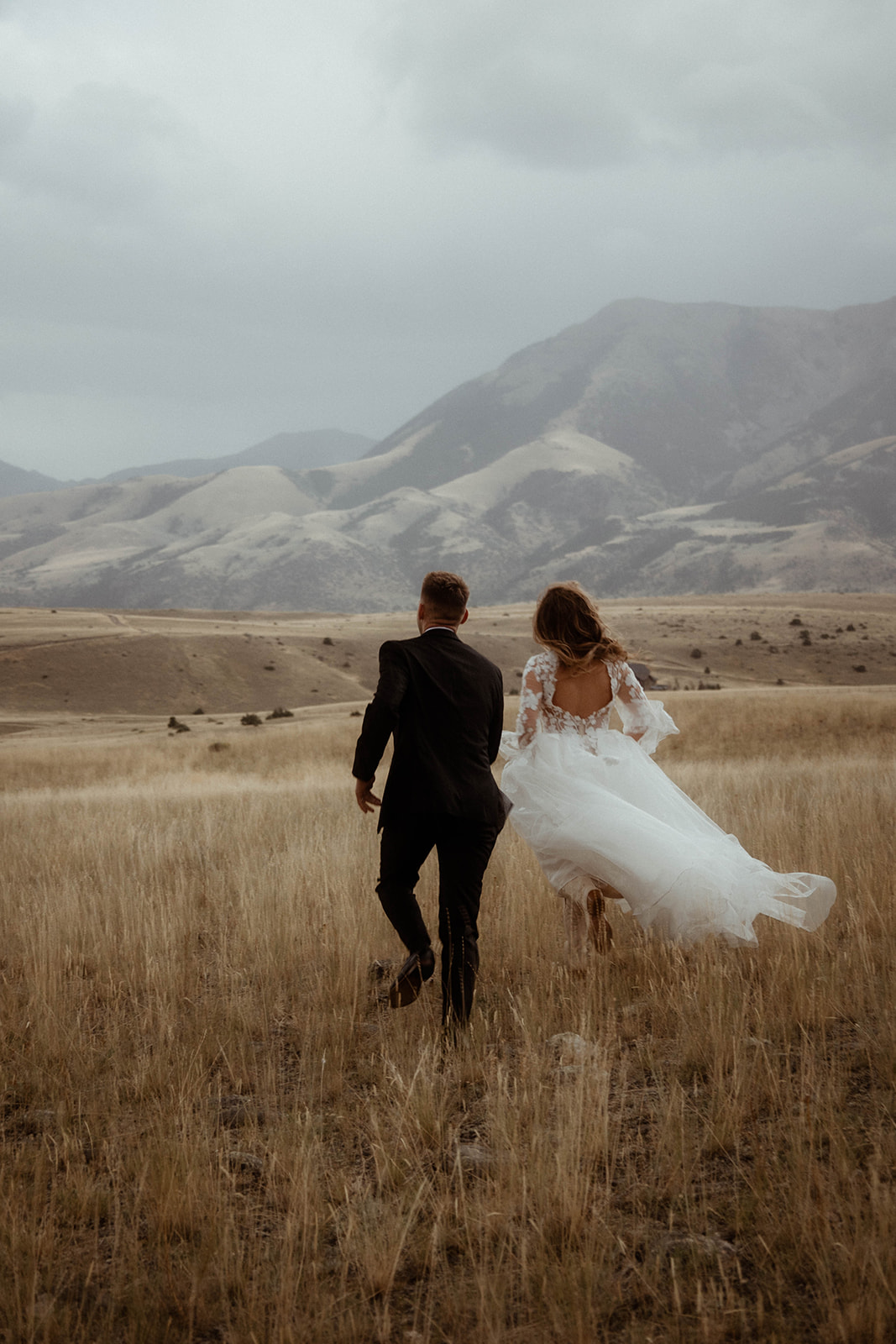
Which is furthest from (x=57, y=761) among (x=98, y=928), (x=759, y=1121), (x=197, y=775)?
(x=759, y=1121)

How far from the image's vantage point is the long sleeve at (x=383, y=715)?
174 inches

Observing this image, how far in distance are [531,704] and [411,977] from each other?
176 cm

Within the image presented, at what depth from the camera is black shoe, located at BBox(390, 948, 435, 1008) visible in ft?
15.5

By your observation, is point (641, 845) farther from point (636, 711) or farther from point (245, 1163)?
point (245, 1163)

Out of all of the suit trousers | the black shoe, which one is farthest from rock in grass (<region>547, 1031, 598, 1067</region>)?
the black shoe

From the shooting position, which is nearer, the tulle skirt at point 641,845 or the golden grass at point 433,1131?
the golden grass at point 433,1131

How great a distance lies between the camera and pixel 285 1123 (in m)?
3.54

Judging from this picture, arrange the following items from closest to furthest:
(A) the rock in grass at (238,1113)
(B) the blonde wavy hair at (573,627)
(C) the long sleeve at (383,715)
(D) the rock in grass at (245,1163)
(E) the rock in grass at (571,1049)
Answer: (D) the rock in grass at (245,1163)
(A) the rock in grass at (238,1113)
(E) the rock in grass at (571,1049)
(C) the long sleeve at (383,715)
(B) the blonde wavy hair at (573,627)

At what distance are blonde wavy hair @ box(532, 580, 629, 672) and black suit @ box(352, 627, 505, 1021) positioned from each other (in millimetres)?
958

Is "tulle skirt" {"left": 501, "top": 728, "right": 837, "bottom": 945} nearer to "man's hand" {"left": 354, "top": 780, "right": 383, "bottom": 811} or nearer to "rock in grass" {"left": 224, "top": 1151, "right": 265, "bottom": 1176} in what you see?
"man's hand" {"left": 354, "top": 780, "right": 383, "bottom": 811}

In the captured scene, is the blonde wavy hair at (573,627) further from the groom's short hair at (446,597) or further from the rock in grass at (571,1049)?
the rock in grass at (571,1049)

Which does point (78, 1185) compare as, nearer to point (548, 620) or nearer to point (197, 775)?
point (548, 620)

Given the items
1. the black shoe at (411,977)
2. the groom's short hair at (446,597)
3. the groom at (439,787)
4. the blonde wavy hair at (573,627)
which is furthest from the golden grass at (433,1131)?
the groom's short hair at (446,597)

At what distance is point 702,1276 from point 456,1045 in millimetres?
1750
